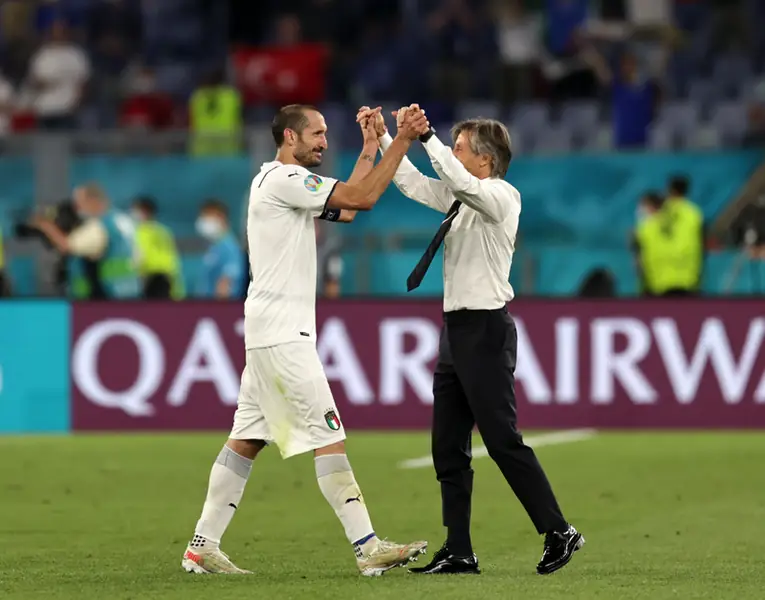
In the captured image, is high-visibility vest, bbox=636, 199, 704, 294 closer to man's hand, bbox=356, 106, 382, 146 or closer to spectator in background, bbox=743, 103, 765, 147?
spectator in background, bbox=743, 103, 765, 147

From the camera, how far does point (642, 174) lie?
2016cm

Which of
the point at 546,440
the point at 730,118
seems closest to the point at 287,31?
the point at 730,118

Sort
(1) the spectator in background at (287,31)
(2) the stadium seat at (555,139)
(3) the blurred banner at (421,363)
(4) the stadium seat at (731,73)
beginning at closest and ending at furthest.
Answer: (3) the blurred banner at (421,363)
(2) the stadium seat at (555,139)
(4) the stadium seat at (731,73)
(1) the spectator in background at (287,31)

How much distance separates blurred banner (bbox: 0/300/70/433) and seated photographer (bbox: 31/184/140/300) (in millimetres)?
1529

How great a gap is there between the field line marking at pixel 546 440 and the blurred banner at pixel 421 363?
22 cm

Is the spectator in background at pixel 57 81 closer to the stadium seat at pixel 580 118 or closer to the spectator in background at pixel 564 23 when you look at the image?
the spectator in background at pixel 564 23

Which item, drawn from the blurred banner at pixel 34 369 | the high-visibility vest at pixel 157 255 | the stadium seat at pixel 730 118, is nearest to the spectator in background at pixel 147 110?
the high-visibility vest at pixel 157 255

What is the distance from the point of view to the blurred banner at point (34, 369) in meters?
16.8

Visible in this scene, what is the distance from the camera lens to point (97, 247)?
62.2 ft

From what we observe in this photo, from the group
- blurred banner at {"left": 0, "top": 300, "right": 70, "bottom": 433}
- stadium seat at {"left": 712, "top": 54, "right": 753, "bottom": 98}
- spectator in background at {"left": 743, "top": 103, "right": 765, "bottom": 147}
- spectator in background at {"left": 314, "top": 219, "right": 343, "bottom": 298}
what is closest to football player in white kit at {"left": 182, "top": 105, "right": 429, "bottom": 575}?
blurred banner at {"left": 0, "top": 300, "right": 70, "bottom": 433}

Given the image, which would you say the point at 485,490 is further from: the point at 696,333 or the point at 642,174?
the point at 642,174

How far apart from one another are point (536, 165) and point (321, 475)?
12.6 meters

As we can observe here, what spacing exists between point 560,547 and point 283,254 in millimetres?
Answer: 1808

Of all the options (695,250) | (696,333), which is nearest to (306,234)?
(696,333)
